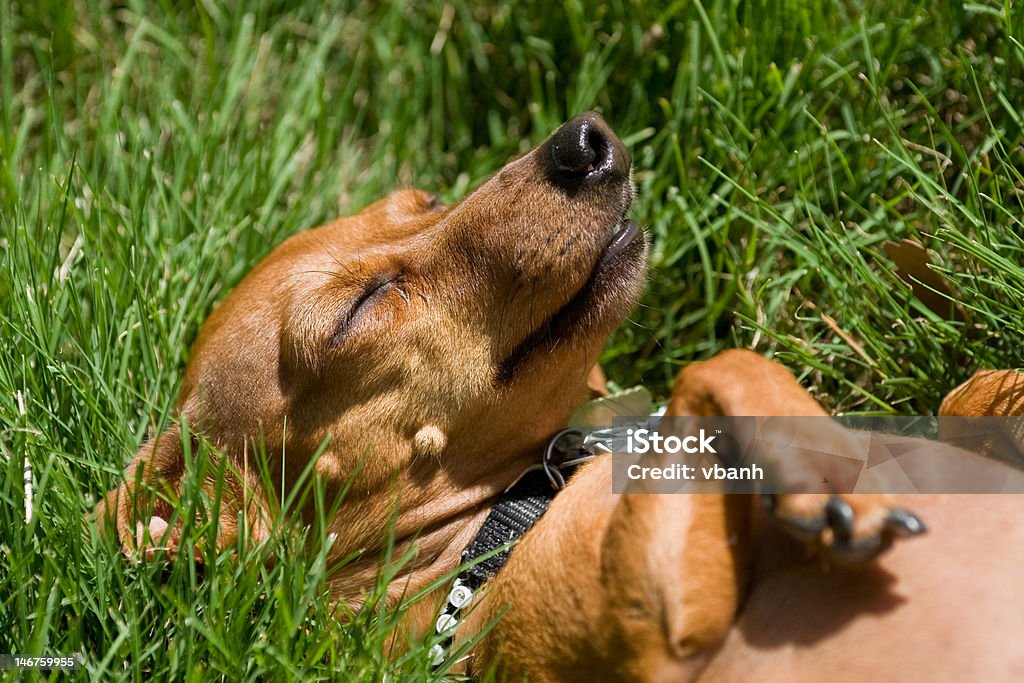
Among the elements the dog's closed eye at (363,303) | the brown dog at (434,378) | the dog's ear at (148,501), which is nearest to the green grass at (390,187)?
the dog's ear at (148,501)

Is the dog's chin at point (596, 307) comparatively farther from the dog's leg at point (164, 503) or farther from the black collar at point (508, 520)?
the dog's leg at point (164, 503)

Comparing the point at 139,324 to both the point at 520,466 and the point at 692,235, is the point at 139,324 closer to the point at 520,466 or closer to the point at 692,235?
the point at 520,466

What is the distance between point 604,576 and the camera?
2.31 m

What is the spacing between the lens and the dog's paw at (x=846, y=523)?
2.03 metres

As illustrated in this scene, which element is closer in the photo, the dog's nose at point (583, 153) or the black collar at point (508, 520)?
the black collar at point (508, 520)

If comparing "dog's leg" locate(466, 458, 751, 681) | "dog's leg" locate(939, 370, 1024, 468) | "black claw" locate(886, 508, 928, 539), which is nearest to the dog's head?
"dog's leg" locate(466, 458, 751, 681)

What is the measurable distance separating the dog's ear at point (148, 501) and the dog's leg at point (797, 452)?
4.51ft

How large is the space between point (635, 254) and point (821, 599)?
115 cm

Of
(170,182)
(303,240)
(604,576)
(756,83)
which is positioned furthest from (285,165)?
(604,576)

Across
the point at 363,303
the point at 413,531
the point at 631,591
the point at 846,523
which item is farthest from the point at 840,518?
the point at 363,303

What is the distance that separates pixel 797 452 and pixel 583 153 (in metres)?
1.13

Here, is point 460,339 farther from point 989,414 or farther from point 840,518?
point 989,414

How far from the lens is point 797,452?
2123 millimetres

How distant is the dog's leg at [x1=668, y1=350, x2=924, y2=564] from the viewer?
6.70 ft
